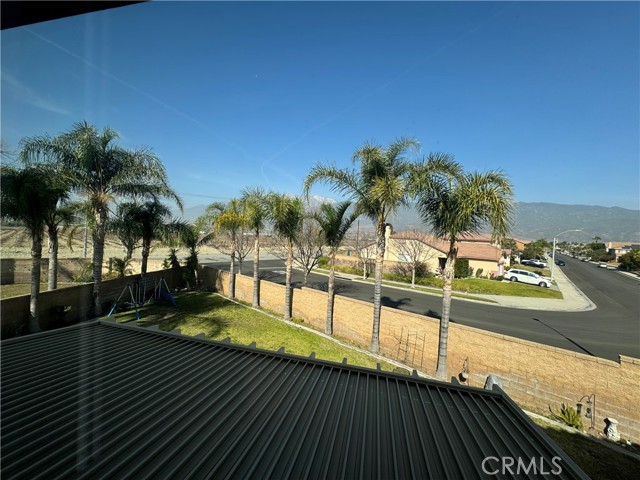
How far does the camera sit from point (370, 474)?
7.11ft

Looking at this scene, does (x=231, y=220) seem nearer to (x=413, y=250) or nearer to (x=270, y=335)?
(x=270, y=335)

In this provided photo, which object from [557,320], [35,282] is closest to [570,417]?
[557,320]

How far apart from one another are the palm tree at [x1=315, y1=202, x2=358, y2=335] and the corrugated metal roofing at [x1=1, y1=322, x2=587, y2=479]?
26.4 ft

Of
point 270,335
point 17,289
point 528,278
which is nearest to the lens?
point 270,335

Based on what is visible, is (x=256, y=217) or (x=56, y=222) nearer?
(x=56, y=222)

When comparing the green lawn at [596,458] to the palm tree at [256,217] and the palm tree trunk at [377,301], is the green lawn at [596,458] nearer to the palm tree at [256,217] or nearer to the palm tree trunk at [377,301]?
the palm tree trunk at [377,301]

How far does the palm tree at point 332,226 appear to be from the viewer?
40.6ft

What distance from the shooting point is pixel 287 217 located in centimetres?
1409

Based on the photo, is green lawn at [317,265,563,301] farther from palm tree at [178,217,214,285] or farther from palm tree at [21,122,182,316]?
palm tree at [21,122,182,316]

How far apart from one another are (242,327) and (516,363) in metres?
10.1

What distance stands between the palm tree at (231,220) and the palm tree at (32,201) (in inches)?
290

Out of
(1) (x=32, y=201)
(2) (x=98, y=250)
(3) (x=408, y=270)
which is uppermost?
(1) (x=32, y=201)

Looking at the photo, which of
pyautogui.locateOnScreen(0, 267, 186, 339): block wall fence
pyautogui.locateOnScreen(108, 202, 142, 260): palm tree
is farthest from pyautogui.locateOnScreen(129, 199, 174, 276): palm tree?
pyautogui.locateOnScreen(0, 267, 186, 339): block wall fence

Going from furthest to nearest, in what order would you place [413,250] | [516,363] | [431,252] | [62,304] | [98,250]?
[431,252]
[413,250]
[98,250]
[62,304]
[516,363]
